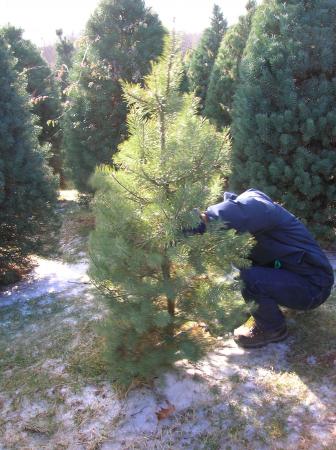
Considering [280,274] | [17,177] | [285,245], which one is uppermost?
[17,177]

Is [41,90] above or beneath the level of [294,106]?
above

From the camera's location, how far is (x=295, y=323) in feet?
11.8

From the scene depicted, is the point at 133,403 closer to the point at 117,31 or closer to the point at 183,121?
the point at 183,121

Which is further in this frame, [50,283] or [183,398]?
[50,283]

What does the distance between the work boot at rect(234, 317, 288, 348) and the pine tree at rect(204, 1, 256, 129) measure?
15.5 feet

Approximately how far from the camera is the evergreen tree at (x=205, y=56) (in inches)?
383

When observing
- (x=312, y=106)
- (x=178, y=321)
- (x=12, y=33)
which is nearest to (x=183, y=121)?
(x=178, y=321)

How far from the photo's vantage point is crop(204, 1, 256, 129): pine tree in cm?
741

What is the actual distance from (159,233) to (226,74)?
578 centimetres

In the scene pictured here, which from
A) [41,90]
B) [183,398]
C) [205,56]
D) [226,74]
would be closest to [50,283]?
[183,398]

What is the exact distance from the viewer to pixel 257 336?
331 centimetres

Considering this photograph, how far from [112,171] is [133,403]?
1.59 m

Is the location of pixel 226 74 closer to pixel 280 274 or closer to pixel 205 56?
pixel 205 56

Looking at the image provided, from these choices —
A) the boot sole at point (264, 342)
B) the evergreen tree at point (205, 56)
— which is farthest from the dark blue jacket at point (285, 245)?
the evergreen tree at point (205, 56)
